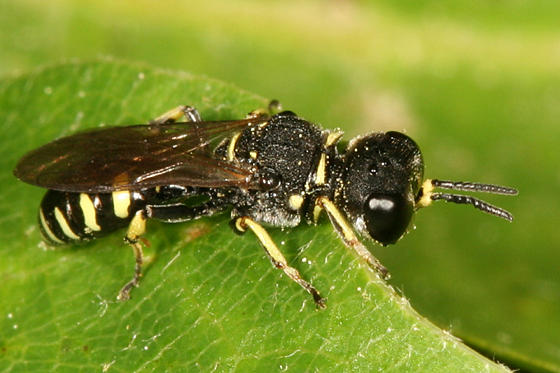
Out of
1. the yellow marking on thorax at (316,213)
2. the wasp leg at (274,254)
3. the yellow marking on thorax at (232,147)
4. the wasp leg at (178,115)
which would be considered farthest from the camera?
the wasp leg at (178,115)

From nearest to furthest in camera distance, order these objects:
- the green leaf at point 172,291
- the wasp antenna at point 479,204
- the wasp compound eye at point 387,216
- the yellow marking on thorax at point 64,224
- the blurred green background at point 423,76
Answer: the green leaf at point 172,291 → the wasp compound eye at point 387,216 → the wasp antenna at point 479,204 → the yellow marking on thorax at point 64,224 → the blurred green background at point 423,76

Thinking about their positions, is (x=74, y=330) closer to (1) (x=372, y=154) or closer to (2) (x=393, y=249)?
(1) (x=372, y=154)

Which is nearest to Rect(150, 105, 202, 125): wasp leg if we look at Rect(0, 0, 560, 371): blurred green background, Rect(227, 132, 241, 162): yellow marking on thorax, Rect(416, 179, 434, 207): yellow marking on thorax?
Rect(227, 132, 241, 162): yellow marking on thorax

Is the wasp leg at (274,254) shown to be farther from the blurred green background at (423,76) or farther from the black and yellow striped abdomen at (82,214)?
the blurred green background at (423,76)

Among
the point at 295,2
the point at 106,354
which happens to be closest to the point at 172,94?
the point at 106,354

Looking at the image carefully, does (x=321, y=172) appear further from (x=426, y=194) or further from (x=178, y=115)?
(x=178, y=115)

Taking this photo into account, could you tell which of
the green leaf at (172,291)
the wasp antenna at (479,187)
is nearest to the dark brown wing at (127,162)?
the green leaf at (172,291)

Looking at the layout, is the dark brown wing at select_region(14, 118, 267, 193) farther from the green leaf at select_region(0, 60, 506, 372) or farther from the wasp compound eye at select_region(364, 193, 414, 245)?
the wasp compound eye at select_region(364, 193, 414, 245)

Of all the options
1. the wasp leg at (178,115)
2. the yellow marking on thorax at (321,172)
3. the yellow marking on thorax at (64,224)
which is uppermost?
the yellow marking on thorax at (321,172)

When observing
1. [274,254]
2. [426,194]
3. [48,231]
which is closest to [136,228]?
[48,231]
